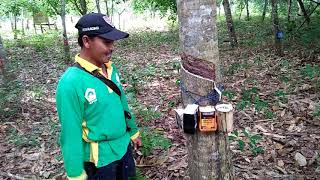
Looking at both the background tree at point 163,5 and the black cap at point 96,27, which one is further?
the background tree at point 163,5

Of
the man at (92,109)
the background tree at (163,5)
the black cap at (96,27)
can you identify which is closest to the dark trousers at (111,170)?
the man at (92,109)

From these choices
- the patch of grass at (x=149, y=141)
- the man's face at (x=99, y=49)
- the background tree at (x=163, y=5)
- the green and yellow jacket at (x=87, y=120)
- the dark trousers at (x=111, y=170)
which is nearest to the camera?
the green and yellow jacket at (x=87, y=120)

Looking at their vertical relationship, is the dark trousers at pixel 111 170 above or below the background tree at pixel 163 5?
below

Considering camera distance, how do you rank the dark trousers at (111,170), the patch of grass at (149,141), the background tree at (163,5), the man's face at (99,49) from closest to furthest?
the man's face at (99,49) < the dark trousers at (111,170) < the patch of grass at (149,141) < the background tree at (163,5)

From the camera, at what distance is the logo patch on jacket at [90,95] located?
248 cm

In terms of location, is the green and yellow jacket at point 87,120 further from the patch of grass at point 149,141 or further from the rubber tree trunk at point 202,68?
the patch of grass at point 149,141

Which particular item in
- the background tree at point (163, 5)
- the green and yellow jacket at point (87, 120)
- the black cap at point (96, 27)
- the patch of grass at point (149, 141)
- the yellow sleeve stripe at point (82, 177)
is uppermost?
the background tree at point (163, 5)

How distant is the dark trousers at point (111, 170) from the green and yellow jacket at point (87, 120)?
0.16 ft

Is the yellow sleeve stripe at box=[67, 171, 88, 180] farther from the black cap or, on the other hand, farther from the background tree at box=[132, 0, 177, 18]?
the background tree at box=[132, 0, 177, 18]

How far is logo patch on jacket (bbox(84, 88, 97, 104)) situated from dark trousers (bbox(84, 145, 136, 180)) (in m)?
0.52

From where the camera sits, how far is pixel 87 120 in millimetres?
2566

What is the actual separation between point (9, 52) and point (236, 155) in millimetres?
13414

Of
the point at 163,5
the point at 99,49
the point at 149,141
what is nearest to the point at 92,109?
the point at 99,49

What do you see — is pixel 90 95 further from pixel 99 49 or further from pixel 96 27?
pixel 96 27
